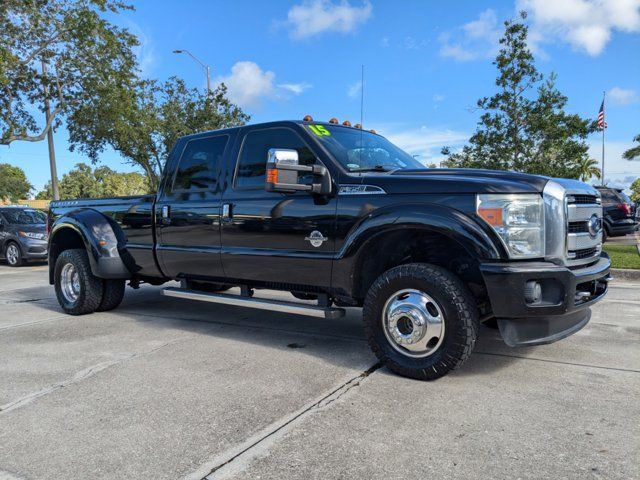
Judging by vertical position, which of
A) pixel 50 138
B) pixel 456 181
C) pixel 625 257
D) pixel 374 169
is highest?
pixel 50 138

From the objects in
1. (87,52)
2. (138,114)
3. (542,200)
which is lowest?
(542,200)

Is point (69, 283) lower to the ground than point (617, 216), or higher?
lower

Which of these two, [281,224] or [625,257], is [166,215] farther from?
[625,257]

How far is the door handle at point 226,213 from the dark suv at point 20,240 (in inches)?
422

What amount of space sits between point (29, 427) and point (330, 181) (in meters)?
2.58

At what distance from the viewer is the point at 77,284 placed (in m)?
6.43

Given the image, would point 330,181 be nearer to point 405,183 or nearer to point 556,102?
point 405,183

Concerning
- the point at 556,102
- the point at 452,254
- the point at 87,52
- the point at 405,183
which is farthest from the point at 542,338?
the point at 87,52

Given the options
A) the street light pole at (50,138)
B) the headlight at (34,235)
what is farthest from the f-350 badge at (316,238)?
the street light pole at (50,138)

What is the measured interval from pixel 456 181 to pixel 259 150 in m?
1.99

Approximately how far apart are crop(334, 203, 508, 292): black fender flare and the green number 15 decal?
40.8 inches

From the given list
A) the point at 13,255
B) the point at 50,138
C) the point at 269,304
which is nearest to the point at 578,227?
the point at 269,304

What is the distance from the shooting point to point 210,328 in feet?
17.9

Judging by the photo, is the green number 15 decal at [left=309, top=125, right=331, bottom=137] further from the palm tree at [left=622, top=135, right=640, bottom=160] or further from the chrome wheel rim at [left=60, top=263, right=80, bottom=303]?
the palm tree at [left=622, top=135, right=640, bottom=160]
